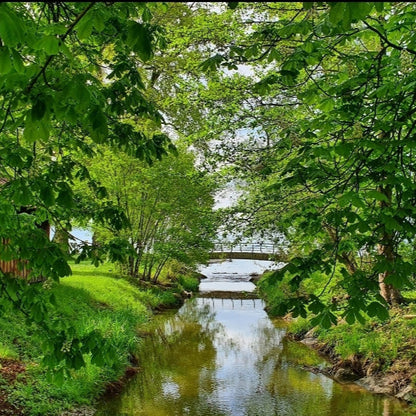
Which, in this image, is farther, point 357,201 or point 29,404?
point 29,404

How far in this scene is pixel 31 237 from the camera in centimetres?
330

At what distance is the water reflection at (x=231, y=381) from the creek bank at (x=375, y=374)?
0.29 m

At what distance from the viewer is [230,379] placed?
9.84m

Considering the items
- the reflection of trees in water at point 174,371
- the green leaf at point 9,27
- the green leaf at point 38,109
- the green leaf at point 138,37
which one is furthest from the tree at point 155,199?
the green leaf at point 9,27

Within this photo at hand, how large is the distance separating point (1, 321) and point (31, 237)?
21.1ft

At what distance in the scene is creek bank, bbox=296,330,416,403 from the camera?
8500 millimetres

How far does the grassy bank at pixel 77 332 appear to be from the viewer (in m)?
6.58

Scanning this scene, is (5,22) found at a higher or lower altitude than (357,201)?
higher

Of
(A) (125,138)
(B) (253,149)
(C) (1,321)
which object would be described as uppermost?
(B) (253,149)

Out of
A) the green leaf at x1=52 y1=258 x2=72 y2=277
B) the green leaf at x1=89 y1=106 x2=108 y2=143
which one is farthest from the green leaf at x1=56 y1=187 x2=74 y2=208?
the green leaf at x1=89 y1=106 x2=108 y2=143

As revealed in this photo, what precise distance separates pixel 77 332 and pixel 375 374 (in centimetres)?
637

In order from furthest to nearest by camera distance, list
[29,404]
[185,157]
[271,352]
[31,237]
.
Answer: [185,157] → [271,352] → [29,404] → [31,237]

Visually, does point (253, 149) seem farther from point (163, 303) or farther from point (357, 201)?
point (163, 303)

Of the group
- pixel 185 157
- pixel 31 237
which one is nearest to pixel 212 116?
pixel 31 237
